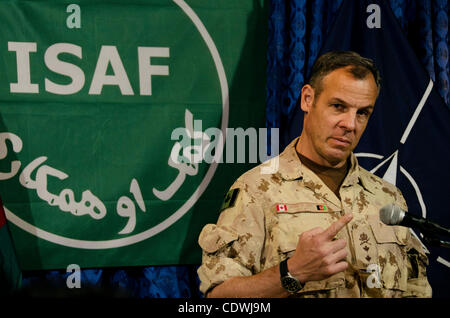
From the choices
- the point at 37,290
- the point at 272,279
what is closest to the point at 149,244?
the point at 272,279

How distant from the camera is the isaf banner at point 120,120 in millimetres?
1946

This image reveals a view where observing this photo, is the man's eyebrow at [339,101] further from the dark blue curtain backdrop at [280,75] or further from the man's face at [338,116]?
the dark blue curtain backdrop at [280,75]

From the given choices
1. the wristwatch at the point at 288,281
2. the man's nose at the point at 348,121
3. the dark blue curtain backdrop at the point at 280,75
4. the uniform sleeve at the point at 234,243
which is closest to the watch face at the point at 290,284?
the wristwatch at the point at 288,281

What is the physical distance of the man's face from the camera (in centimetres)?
164

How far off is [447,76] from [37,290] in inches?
84.5

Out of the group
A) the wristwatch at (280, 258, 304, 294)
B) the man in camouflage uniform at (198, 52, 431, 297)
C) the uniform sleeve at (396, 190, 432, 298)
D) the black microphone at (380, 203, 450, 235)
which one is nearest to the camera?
the black microphone at (380, 203, 450, 235)

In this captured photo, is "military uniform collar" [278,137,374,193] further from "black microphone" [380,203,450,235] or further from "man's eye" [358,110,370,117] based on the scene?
"black microphone" [380,203,450,235]

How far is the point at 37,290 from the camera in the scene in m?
0.59

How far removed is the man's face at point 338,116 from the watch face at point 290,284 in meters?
0.49

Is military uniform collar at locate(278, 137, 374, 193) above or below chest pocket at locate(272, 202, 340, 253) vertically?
above

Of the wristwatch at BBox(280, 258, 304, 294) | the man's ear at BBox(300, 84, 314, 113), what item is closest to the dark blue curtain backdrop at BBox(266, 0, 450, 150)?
the man's ear at BBox(300, 84, 314, 113)

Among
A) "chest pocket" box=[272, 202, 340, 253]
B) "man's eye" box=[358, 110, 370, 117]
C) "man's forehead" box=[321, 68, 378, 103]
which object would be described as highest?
"man's forehead" box=[321, 68, 378, 103]

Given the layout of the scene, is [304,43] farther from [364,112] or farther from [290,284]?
[290,284]

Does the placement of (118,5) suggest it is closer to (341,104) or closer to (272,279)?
(341,104)
